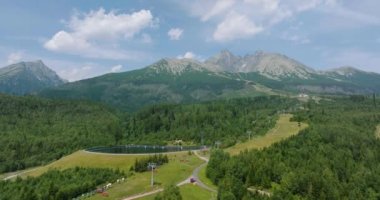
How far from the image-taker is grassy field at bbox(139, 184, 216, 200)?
118375 millimetres

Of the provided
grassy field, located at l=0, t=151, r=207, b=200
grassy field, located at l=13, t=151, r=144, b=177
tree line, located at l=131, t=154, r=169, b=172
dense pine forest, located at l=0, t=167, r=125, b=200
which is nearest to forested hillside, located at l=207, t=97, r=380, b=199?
grassy field, located at l=0, t=151, r=207, b=200

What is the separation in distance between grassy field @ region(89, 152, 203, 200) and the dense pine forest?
11.9 metres

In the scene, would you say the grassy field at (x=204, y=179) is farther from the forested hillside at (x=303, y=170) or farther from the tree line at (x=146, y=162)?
the tree line at (x=146, y=162)

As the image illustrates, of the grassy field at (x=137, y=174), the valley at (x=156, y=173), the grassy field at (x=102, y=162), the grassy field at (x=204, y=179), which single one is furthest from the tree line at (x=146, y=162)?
the grassy field at (x=204, y=179)

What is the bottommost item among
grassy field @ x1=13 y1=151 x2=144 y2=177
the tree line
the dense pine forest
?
the dense pine forest

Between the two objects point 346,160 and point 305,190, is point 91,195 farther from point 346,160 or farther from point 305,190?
point 346,160

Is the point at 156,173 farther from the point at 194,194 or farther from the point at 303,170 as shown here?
the point at 303,170

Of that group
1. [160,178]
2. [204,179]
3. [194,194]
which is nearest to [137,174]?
[160,178]

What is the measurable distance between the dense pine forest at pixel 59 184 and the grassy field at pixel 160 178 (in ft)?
38.9

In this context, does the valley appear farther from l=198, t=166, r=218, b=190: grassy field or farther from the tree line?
the tree line

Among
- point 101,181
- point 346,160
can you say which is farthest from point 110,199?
point 346,160

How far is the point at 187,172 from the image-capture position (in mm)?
153750

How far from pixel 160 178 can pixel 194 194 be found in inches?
984

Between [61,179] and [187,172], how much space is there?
158 feet
